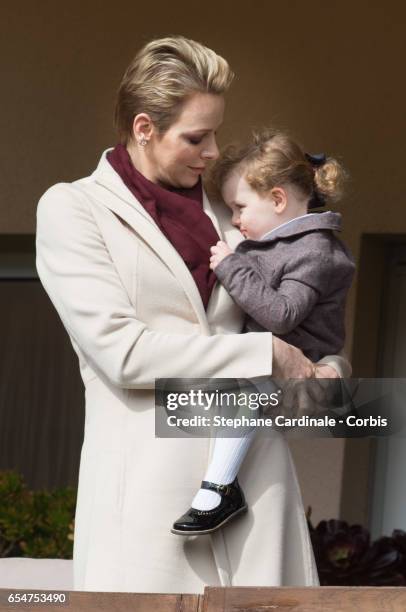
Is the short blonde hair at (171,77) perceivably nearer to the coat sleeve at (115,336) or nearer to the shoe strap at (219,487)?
the coat sleeve at (115,336)

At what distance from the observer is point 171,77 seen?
2.98m

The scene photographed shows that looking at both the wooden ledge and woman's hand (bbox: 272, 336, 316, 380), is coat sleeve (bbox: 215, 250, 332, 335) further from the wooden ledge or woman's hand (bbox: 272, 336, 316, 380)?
the wooden ledge

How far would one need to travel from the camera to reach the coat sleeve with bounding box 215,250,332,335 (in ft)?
9.57

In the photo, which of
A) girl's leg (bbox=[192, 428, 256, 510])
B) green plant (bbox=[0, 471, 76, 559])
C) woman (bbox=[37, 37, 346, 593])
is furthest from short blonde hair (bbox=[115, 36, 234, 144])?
green plant (bbox=[0, 471, 76, 559])

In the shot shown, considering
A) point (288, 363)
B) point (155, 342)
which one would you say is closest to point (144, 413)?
→ point (155, 342)

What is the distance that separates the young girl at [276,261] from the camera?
281 centimetres

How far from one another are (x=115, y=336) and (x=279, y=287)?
16.3 inches

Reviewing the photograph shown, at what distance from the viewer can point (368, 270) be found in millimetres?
5754

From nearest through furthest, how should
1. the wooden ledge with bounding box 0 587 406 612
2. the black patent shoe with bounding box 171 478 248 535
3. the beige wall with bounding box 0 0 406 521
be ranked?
1. the wooden ledge with bounding box 0 587 406 612
2. the black patent shoe with bounding box 171 478 248 535
3. the beige wall with bounding box 0 0 406 521

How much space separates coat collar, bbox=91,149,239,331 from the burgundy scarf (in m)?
0.02

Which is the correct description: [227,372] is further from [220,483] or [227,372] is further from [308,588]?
[308,588]

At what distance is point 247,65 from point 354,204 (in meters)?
0.72

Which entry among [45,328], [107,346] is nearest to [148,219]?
[107,346]

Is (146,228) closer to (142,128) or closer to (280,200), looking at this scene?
(142,128)
